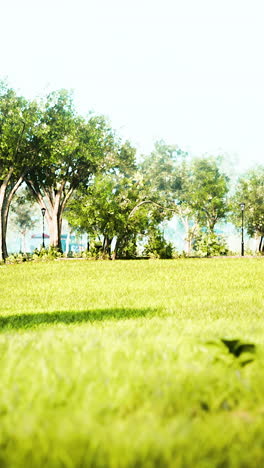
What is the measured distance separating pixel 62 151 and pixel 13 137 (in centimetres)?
383

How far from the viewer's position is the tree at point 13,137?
3759 centimetres

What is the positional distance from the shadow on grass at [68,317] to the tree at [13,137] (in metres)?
27.3

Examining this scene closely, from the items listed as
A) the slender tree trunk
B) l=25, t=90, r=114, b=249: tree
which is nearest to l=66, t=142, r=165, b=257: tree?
l=25, t=90, r=114, b=249: tree

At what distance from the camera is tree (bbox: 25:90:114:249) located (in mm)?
39750

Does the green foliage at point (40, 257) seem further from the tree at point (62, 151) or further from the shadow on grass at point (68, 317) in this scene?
the shadow on grass at point (68, 317)

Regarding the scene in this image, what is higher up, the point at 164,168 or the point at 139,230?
the point at 164,168

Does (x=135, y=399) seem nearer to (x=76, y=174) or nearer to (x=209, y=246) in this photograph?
(x=209, y=246)

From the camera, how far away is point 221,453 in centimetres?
282

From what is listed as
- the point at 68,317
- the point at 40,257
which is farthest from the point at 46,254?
the point at 68,317

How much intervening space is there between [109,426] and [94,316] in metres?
8.15

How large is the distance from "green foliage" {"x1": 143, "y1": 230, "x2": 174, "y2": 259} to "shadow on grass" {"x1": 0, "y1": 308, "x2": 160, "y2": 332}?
24.7 meters

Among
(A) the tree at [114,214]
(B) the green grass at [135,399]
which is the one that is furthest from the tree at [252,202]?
(B) the green grass at [135,399]

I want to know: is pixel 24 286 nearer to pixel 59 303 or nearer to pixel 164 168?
pixel 59 303

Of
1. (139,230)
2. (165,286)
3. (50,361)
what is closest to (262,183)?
(139,230)
